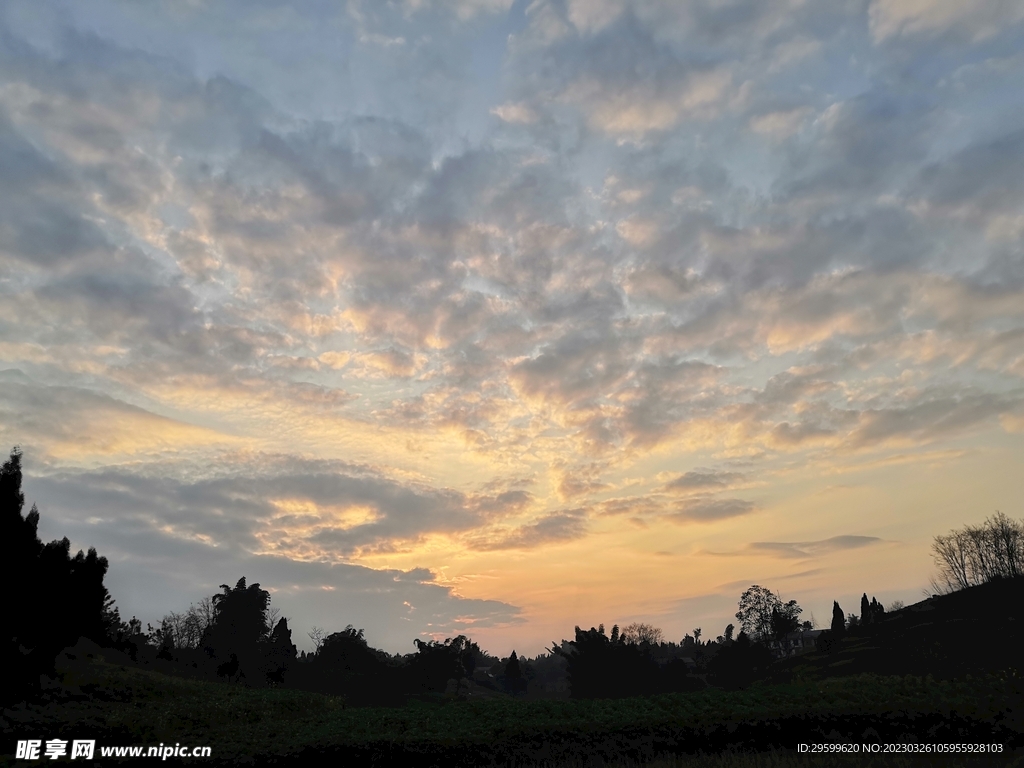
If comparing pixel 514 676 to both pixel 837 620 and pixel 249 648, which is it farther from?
pixel 837 620

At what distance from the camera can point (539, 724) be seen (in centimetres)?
2548

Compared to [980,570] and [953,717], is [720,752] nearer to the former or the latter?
[953,717]

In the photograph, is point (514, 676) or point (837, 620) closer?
point (514, 676)

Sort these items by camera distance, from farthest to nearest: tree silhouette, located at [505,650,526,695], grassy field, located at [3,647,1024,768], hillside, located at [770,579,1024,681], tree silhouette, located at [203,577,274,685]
Answer: tree silhouette, located at [505,650,526,695] → tree silhouette, located at [203,577,274,685] → hillside, located at [770,579,1024,681] → grassy field, located at [3,647,1024,768]

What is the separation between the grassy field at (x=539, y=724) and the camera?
22969 mm

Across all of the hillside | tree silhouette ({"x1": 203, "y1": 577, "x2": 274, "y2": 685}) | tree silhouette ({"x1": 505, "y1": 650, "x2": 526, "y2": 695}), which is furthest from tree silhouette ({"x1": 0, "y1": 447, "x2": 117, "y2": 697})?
A: tree silhouette ({"x1": 505, "y1": 650, "x2": 526, "y2": 695})

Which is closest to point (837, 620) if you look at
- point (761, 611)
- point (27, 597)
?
point (761, 611)

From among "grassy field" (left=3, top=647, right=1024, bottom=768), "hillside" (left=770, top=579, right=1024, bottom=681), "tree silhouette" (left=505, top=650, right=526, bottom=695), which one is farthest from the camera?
"tree silhouette" (left=505, top=650, right=526, bottom=695)

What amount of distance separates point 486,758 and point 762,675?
40.7 m

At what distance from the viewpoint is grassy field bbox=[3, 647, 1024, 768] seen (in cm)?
2297

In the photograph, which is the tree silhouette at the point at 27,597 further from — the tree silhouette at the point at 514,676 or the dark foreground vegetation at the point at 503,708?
the tree silhouette at the point at 514,676

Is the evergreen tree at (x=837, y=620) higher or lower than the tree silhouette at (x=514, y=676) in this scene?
higher

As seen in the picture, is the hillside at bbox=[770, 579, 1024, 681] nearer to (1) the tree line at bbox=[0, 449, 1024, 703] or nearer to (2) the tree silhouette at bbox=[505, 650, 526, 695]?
(1) the tree line at bbox=[0, 449, 1024, 703]

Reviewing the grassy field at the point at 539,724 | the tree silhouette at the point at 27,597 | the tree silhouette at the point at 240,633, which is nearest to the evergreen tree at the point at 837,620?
the grassy field at the point at 539,724
